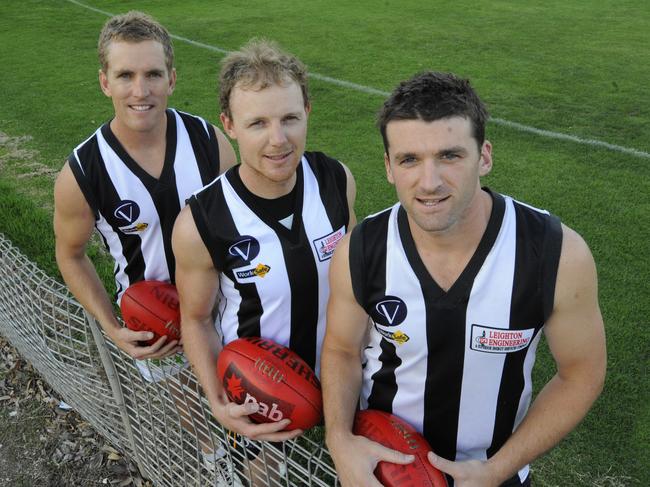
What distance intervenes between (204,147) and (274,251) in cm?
91

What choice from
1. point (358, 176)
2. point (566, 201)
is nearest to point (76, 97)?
point (358, 176)

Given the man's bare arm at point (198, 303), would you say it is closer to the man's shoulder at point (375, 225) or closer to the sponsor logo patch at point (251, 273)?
the sponsor logo patch at point (251, 273)

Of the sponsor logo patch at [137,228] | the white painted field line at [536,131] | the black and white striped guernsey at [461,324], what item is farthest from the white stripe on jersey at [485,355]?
the white painted field line at [536,131]

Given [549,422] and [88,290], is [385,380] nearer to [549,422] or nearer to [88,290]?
[549,422]

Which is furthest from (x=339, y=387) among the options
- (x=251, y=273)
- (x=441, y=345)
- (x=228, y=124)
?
(x=228, y=124)

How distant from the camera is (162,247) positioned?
3.16 metres

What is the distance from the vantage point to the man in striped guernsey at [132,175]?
2.98 meters

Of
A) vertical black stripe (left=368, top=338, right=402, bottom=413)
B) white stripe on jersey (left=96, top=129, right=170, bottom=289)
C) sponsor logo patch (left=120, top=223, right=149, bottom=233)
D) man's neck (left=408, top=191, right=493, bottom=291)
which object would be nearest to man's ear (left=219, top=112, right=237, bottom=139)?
white stripe on jersey (left=96, top=129, right=170, bottom=289)

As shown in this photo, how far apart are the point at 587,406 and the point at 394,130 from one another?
1.11 metres

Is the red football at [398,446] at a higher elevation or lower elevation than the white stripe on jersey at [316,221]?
lower

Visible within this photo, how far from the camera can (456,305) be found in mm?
2135

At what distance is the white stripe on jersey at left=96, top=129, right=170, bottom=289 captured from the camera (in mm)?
3016

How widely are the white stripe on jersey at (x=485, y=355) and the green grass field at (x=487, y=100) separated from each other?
4.42 ft

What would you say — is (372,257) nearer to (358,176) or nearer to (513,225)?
(513,225)
